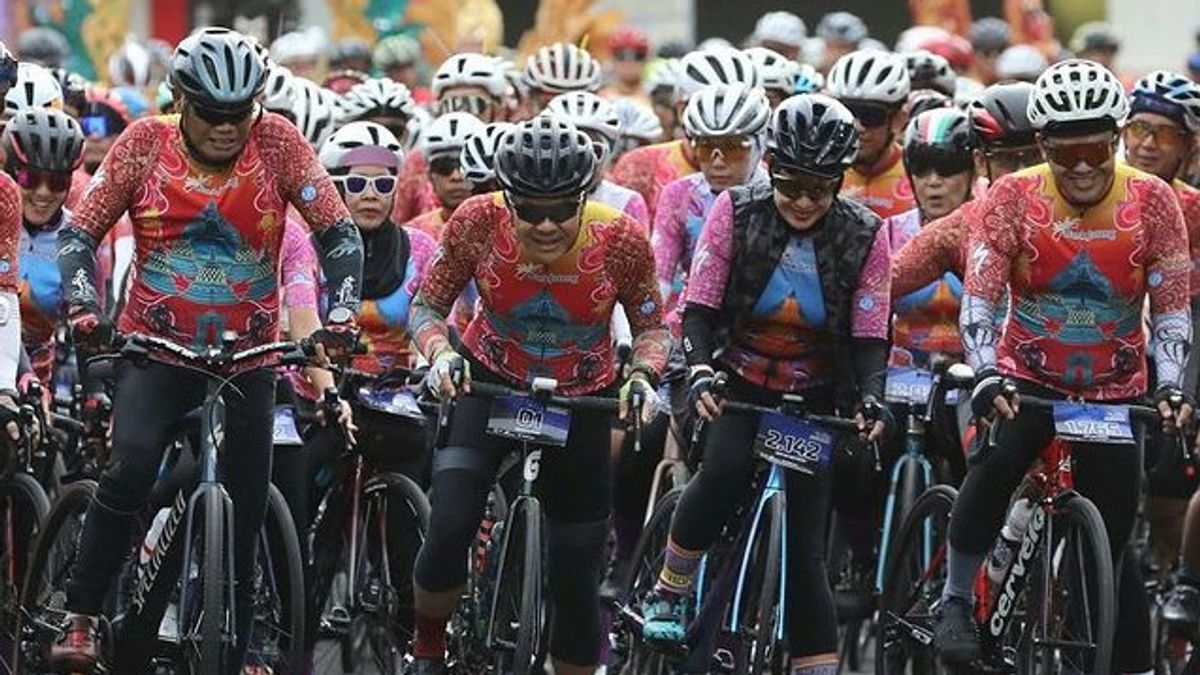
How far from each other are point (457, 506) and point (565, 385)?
0.56m

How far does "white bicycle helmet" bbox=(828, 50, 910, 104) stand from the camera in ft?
48.5

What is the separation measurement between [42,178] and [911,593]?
3563 millimetres

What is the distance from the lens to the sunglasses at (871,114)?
48.5 feet

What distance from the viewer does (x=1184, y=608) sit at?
40.8 ft

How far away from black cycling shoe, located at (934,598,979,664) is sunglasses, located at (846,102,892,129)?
3582 mm

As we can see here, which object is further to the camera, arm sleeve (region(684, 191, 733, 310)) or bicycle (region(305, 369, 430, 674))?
bicycle (region(305, 369, 430, 674))

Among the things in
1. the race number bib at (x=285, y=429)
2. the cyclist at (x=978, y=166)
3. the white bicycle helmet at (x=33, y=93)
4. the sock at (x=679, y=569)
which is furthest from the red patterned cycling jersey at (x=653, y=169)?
the sock at (x=679, y=569)

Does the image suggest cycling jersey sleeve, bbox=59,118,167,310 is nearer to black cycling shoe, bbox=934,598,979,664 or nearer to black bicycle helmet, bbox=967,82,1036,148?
black cycling shoe, bbox=934,598,979,664

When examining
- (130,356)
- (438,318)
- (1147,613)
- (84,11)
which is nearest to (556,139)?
(438,318)

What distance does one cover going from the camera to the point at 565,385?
11594 millimetres

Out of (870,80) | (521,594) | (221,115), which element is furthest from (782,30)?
(221,115)

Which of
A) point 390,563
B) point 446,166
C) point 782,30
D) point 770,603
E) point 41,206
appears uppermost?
point 782,30

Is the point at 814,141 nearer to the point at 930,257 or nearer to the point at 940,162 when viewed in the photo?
the point at 930,257

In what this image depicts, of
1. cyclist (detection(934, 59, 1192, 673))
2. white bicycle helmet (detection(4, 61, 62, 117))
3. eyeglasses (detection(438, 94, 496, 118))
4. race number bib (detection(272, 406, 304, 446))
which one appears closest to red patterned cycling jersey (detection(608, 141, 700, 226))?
eyeglasses (detection(438, 94, 496, 118))
